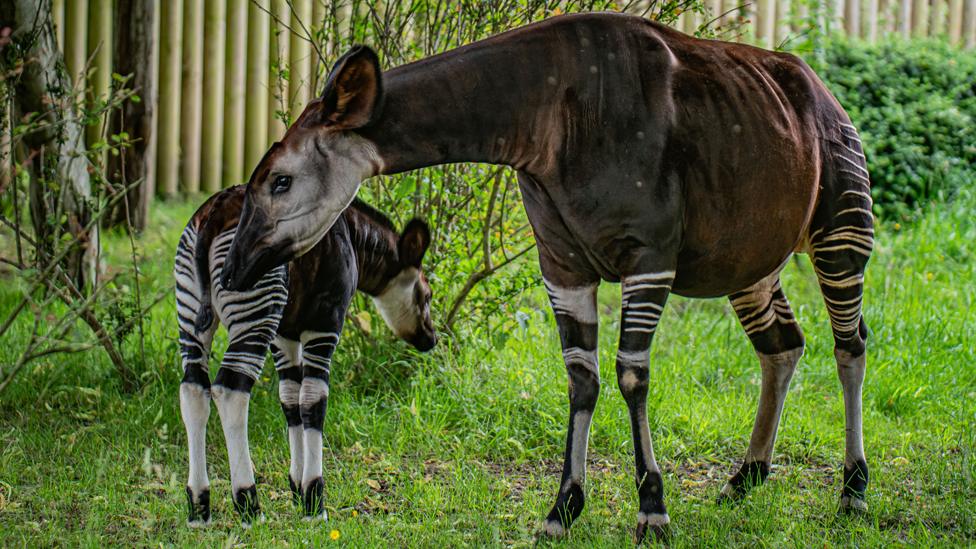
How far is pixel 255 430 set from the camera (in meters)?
5.37

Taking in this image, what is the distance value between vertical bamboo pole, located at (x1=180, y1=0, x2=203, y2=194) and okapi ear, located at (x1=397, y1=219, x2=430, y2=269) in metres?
6.16

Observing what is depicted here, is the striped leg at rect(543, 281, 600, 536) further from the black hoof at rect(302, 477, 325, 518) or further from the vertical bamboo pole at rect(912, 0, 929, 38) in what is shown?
the vertical bamboo pole at rect(912, 0, 929, 38)

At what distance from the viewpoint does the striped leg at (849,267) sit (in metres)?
4.19

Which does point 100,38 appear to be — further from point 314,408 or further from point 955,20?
point 955,20

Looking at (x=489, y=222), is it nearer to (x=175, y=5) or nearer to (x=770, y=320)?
(x=770, y=320)

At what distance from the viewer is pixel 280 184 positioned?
347cm

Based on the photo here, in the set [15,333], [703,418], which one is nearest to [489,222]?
[703,418]

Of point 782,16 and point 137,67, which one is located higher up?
point 782,16

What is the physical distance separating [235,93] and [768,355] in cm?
713

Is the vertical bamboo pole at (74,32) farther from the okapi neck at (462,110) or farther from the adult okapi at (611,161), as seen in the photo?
the okapi neck at (462,110)

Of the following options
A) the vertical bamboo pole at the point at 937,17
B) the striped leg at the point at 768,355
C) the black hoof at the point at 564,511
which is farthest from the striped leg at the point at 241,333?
the vertical bamboo pole at the point at 937,17

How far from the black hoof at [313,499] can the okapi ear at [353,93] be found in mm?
1539

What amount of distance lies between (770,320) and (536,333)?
89.6 inches

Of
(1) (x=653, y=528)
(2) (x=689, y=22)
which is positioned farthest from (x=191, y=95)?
(1) (x=653, y=528)
